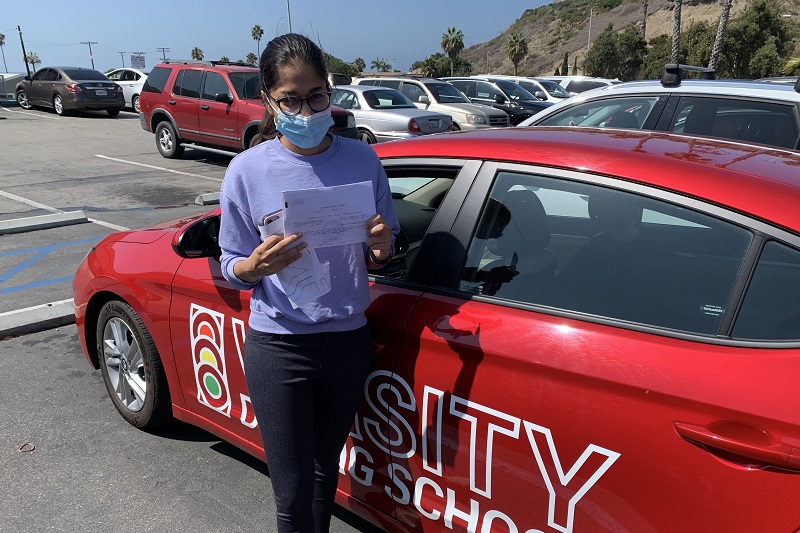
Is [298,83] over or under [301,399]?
over

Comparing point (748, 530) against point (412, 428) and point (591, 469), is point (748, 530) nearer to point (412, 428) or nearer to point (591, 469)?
point (591, 469)

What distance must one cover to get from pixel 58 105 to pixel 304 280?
22941 millimetres

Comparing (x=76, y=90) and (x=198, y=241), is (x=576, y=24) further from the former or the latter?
(x=198, y=241)

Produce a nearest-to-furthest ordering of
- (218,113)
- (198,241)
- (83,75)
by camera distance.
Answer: (198,241) → (218,113) → (83,75)

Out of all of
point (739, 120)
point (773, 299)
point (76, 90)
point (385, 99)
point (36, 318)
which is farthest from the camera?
point (76, 90)

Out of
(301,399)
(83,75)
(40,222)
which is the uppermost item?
(83,75)

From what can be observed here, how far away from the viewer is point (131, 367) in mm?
3283

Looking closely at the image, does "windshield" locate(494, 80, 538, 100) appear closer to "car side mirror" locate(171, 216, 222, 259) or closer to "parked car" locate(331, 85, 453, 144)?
"parked car" locate(331, 85, 453, 144)

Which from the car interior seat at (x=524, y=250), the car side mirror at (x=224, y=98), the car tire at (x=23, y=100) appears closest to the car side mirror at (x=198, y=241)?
the car interior seat at (x=524, y=250)

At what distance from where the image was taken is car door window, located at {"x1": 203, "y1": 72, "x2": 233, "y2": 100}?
12312 millimetres

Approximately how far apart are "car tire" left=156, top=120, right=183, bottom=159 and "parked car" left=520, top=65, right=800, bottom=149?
1005 cm

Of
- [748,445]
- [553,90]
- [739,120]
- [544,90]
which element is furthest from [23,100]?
[748,445]

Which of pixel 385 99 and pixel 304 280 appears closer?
pixel 304 280

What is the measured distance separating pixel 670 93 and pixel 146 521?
4.72 meters
